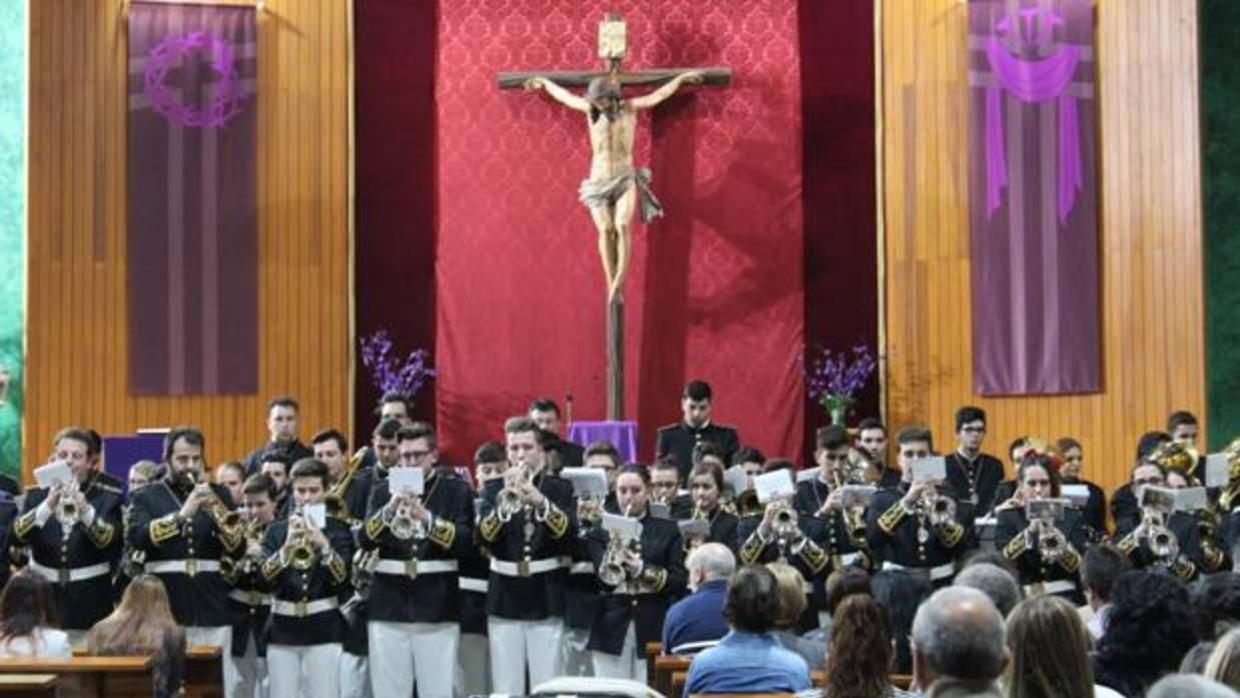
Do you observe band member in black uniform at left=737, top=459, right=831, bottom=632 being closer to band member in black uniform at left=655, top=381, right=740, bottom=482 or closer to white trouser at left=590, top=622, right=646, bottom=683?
white trouser at left=590, top=622, right=646, bottom=683

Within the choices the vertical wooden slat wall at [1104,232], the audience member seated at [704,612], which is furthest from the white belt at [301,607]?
the vertical wooden slat wall at [1104,232]

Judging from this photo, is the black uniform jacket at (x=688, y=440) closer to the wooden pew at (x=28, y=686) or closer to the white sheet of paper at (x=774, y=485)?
the white sheet of paper at (x=774, y=485)

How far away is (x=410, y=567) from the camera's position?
9133 mm

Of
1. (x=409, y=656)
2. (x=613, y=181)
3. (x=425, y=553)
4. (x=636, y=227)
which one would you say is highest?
(x=613, y=181)

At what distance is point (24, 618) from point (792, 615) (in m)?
2.72

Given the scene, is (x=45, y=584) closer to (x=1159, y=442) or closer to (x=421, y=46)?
(x=1159, y=442)

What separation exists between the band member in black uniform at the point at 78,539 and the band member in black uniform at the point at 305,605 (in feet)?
2.50

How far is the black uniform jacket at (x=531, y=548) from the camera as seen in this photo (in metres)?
9.10

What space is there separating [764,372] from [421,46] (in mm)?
3196

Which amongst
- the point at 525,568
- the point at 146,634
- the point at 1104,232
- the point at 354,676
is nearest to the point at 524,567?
the point at 525,568

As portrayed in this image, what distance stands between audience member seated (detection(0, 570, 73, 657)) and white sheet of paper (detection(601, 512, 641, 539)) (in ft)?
8.37

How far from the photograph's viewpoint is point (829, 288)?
13.4 metres

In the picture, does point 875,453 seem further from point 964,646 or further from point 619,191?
point 964,646

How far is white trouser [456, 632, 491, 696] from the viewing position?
9.54 meters
